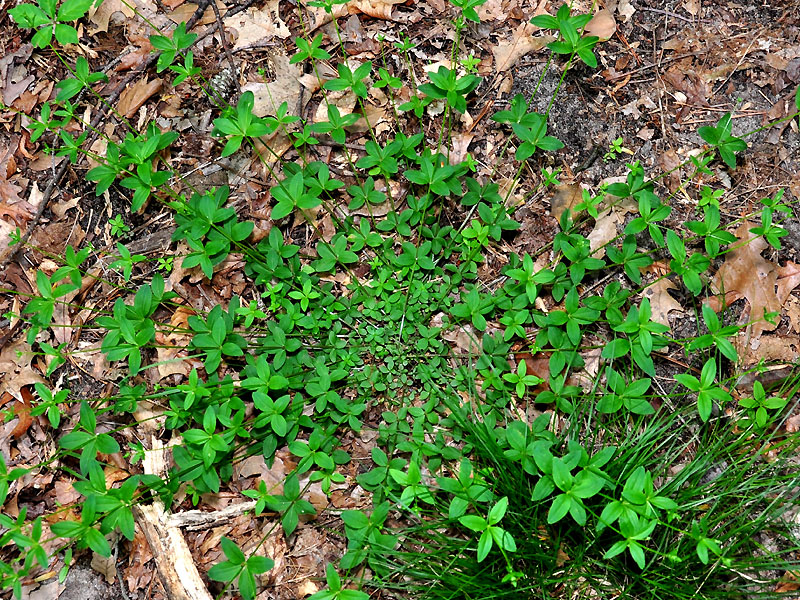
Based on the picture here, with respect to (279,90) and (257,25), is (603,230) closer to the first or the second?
(279,90)

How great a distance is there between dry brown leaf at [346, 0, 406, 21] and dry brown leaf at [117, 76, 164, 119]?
1283 millimetres

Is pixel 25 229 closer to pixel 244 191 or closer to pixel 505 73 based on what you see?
pixel 244 191

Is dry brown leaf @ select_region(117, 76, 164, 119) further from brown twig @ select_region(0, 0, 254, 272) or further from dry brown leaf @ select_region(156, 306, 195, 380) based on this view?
dry brown leaf @ select_region(156, 306, 195, 380)

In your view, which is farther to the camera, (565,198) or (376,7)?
(376,7)

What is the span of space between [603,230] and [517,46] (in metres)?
1.26

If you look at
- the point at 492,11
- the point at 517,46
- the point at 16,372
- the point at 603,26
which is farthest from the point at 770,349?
the point at 16,372

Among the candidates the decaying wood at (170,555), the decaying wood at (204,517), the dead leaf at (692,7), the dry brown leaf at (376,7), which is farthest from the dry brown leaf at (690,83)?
the decaying wood at (170,555)

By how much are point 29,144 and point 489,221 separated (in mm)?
2831

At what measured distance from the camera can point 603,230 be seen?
327cm

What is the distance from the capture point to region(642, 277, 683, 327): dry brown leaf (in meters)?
3.14

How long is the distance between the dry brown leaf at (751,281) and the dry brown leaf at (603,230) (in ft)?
1.91

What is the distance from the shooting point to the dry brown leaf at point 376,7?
3648 mm

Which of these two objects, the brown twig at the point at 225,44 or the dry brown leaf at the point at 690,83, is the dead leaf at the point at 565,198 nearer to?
the dry brown leaf at the point at 690,83

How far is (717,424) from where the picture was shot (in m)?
2.87
